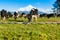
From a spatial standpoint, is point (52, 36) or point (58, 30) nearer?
point (52, 36)

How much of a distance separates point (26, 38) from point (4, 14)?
1881 cm

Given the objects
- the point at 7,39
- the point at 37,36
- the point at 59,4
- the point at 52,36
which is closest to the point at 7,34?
the point at 7,39

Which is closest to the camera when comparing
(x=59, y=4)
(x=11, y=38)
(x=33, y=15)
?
(x=11, y=38)

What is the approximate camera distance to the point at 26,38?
1518 centimetres

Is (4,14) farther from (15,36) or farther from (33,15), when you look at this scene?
(15,36)

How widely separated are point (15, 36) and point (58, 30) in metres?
5.98

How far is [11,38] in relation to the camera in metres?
14.9

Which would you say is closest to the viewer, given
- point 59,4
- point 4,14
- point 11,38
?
point 11,38

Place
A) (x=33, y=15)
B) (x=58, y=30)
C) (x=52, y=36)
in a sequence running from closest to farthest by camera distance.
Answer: (x=52, y=36), (x=58, y=30), (x=33, y=15)

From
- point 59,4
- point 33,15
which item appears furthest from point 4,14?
point 59,4

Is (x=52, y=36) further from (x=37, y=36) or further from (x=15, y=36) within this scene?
(x=15, y=36)

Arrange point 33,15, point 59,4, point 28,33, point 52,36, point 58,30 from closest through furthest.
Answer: point 28,33
point 52,36
point 58,30
point 33,15
point 59,4

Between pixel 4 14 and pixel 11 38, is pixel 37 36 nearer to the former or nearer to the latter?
pixel 11 38

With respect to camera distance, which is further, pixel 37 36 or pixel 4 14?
pixel 4 14
